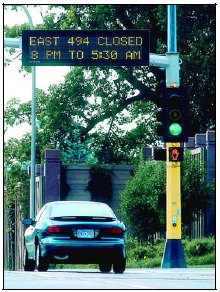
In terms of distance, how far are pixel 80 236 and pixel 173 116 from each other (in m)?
3.99

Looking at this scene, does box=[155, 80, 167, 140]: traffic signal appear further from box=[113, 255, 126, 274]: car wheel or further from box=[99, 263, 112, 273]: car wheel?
box=[113, 255, 126, 274]: car wheel

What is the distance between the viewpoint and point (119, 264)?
19531 mm

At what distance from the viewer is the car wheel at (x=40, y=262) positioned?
19250 millimetres

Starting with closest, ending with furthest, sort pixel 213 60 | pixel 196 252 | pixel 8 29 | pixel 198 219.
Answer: pixel 196 252
pixel 198 219
pixel 213 60
pixel 8 29

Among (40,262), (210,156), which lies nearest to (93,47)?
(40,262)

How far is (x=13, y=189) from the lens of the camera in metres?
46.3

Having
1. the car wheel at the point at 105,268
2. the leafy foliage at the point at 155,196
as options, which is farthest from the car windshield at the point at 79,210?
the leafy foliage at the point at 155,196

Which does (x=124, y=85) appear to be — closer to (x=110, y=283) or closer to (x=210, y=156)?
(x=210, y=156)

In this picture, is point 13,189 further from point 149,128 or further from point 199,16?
point 199,16

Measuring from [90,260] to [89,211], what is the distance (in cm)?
90

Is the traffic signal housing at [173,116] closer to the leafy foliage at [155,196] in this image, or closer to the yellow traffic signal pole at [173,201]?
the yellow traffic signal pole at [173,201]

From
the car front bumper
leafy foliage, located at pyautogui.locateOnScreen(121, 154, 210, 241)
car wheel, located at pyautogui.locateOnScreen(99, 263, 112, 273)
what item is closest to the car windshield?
the car front bumper

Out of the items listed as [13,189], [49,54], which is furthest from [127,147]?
[49,54]

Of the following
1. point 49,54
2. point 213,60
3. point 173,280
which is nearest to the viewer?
point 173,280
